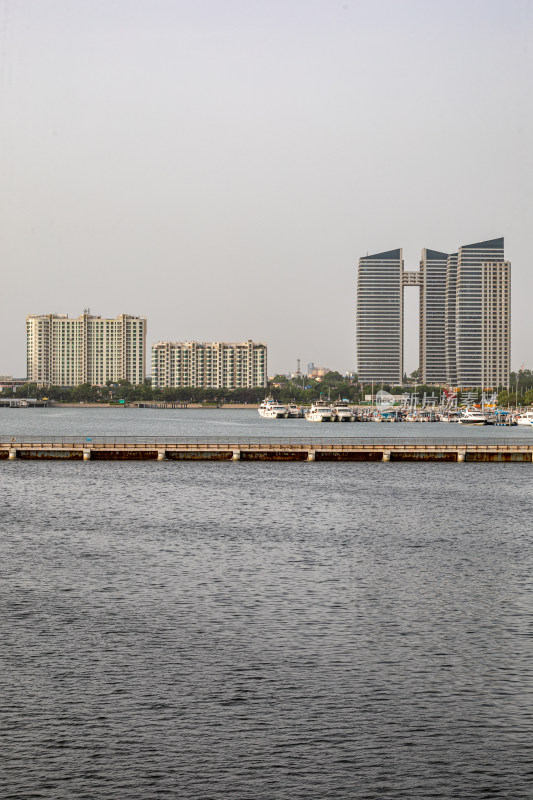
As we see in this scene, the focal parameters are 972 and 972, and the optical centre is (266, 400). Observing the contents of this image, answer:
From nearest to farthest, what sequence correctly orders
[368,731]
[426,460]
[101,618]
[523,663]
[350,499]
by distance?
[368,731] → [523,663] → [101,618] → [350,499] → [426,460]

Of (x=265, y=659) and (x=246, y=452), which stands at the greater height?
(x=246, y=452)

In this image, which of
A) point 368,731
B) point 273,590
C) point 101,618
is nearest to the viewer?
point 368,731

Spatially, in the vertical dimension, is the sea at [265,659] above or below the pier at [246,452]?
below

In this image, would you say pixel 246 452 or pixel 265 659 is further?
pixel 246 452

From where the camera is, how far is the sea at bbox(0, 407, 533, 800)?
69.6 feet

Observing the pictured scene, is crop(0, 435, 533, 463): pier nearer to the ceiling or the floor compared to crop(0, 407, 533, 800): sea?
nearer to the ceiling

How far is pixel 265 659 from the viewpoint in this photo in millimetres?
28938

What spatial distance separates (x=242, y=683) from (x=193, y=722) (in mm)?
3080

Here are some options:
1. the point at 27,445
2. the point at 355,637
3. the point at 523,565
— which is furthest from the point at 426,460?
the point at 355,637

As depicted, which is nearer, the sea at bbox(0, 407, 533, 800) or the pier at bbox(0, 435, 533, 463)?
the sea at bbox(0, 407, 533, 800)

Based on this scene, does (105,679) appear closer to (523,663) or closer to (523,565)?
(523,663)

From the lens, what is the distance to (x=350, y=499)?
72.4 metres

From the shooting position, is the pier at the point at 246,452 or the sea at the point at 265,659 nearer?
the sea at the point at 265,659

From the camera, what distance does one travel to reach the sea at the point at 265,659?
69.6 feet
